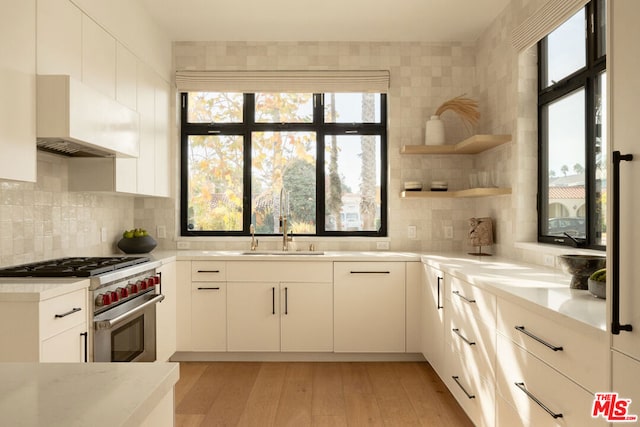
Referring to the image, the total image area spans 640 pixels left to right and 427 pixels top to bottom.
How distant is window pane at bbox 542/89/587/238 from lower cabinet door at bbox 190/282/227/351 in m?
2.43

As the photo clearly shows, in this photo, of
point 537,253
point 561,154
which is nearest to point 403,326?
point 537,253

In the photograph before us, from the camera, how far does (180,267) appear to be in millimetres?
3510

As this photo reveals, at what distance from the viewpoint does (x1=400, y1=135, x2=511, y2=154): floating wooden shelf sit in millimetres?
3314

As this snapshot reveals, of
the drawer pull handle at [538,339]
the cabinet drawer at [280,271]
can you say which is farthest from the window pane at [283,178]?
the drawer pull handle at [538,339]

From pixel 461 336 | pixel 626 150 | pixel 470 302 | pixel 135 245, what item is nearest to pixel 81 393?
pixel 626 150

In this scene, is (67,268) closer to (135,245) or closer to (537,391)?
(135,245)

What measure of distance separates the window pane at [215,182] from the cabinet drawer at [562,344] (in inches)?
108

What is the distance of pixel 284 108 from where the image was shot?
415cm

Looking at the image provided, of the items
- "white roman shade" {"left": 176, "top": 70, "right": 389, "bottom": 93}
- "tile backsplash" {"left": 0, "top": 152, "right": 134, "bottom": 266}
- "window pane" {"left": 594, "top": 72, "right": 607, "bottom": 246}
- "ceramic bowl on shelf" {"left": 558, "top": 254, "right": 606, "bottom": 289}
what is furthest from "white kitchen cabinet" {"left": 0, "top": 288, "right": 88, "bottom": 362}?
"window pane" {"left": 594, "top": 72, "right": 607, "bottom": 246}

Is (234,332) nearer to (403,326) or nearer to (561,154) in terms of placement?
(403,326)

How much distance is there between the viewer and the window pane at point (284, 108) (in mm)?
4141

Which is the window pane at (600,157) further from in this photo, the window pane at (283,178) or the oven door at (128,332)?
the oven door at (128,332)

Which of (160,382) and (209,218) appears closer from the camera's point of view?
(160,382)

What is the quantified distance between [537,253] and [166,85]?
3211mm
